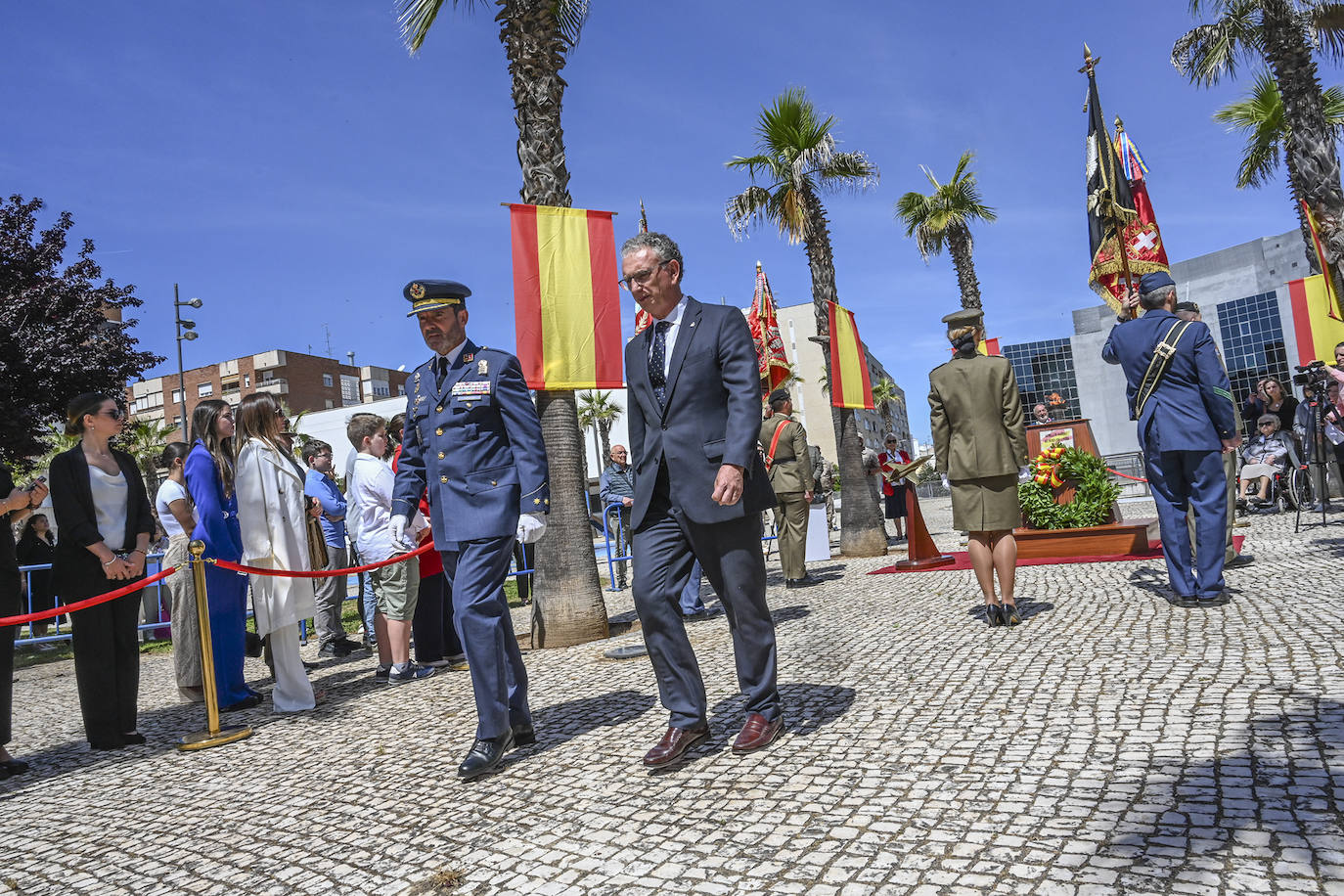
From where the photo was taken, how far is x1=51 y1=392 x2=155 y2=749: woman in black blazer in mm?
5184

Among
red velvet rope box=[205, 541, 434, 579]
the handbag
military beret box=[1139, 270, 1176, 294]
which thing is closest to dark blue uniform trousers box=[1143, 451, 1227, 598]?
military beret box=[1139, 270, 1176, 294]

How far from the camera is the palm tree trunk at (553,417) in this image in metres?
7.30

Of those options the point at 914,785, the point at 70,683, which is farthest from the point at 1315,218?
the point at 70,683

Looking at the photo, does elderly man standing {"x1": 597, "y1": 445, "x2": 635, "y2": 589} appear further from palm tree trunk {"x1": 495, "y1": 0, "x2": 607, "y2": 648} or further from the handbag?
the handbag

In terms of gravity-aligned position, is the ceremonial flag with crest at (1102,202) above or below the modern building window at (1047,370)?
below

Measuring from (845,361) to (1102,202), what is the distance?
4.37m

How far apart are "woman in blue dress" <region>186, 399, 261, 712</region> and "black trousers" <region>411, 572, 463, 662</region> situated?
1.26 metres

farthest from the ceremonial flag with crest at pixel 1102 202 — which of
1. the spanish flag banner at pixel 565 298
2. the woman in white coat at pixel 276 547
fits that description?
the woman in white coat at pixel 276 547

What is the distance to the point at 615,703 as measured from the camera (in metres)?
4.88

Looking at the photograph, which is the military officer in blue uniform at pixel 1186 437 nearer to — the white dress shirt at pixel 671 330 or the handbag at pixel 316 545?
the white dress shirt at pixel 671 330

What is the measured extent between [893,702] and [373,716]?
316cm

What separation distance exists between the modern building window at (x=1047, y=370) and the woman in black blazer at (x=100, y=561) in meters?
62.8

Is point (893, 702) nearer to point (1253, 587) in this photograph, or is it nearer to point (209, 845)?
point (209, 845)

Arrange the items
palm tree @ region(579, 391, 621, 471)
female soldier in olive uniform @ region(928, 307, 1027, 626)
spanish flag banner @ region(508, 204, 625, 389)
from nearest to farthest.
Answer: female soldier in olive uniform @ region(928, 307, 1027, 626) < spanish flag banner @ region(508, 204, 625, 389) < palm tree @ region(579, 391, 621, 471)
